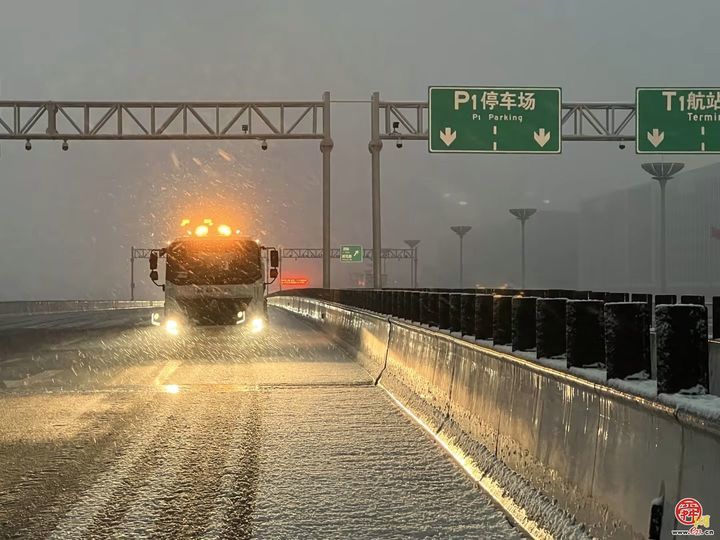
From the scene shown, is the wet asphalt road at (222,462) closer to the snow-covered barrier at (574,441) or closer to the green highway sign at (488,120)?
the snow-covered barrier at (574,441)

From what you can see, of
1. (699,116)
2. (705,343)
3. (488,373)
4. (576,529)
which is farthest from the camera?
(699,116)

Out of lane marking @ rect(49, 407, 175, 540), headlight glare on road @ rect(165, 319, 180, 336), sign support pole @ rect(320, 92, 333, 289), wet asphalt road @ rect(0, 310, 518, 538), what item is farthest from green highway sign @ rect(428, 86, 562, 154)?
lane marking @ rect(49, 407, 175, 540)

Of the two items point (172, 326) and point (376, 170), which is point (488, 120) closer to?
point (376, 170)

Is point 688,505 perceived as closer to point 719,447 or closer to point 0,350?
point 719,447

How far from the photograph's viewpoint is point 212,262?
23031 millimetres

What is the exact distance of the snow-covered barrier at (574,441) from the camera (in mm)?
3510

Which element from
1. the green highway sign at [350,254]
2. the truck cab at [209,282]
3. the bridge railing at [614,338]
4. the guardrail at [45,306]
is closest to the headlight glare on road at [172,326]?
the truck cab at [209,282]

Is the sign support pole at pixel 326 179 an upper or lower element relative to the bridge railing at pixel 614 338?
upper

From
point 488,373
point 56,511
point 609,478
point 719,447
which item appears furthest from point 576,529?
point 56,511

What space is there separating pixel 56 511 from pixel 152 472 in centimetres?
115

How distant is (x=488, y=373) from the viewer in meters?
7.03

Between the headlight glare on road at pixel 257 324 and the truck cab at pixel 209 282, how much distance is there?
0.34ft

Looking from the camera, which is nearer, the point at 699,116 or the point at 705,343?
the point at 705,343

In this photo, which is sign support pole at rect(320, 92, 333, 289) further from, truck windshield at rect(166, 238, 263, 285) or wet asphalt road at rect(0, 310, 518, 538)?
wet asphalt road at rect(0, 310, 518, 538)
